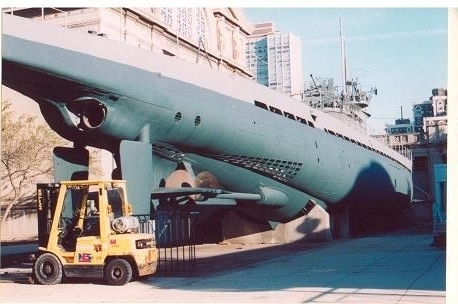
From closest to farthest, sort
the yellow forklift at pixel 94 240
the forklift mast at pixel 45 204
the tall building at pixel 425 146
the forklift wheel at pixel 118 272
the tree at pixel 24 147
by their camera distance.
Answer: the forklift wheel at pixel 118 272
the yellow forklift at pixel 94 240
the forklift mast at pixel 45 204
the tree at pixel 24 147
the tall building at pixel 425 146

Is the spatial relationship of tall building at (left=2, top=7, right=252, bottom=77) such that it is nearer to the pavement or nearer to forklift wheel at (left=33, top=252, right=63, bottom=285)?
the pavement

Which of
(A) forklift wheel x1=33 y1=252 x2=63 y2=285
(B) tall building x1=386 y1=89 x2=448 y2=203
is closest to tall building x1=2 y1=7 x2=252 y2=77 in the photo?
(A) forklift wheel x1=33 y1=252 x2=63 y2=285

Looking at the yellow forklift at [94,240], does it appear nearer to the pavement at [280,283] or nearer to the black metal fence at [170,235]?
the pavement at [280,283]

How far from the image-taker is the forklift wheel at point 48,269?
10805mm

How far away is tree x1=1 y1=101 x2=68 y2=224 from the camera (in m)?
24.7

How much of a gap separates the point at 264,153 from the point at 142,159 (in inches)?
215

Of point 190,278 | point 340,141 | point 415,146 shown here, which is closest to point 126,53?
point 190,278

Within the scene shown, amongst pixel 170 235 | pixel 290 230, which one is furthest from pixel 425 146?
pixel 170 235

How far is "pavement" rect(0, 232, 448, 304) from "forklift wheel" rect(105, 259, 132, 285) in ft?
0.62

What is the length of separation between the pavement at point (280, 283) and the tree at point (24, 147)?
11.1 metres

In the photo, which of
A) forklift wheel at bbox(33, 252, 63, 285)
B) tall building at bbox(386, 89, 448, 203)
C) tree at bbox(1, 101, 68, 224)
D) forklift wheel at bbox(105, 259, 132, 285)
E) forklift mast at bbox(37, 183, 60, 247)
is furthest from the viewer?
tall building at bbox(386, 89, 448, 203)

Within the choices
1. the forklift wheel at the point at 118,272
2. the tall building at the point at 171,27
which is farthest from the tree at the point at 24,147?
the forklift wheel at the point at 118,272

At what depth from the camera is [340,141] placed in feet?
76.8

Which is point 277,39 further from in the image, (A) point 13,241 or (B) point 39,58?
(B) point 39,58
